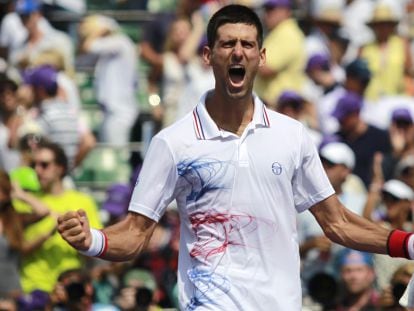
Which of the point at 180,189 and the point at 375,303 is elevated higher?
the point at 180,189

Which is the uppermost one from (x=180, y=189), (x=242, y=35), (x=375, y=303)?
(x=242, y=35)

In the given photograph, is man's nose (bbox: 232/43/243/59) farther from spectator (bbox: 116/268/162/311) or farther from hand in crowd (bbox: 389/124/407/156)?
hand in crowd (bbox: 389/124/407/156)

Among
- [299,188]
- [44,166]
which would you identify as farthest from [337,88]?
[299,188]

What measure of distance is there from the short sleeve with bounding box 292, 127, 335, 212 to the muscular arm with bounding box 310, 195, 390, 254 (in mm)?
62

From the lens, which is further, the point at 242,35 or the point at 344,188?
the point at 344,188

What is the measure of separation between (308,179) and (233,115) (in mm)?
469

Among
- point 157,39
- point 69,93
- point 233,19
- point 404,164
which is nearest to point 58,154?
point 69,93

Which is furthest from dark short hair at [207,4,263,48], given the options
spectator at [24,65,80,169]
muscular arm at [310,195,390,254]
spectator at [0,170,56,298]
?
spectator at [24,65,80,169]

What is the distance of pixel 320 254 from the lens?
1126 centimetres

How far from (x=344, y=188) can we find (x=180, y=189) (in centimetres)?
511

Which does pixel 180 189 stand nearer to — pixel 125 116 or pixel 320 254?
pixel 320 254

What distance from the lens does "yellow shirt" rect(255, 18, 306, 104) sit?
14227 millimetres

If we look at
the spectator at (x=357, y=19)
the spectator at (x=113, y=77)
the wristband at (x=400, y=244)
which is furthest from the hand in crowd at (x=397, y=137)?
the wristband at (x=400, y=244)

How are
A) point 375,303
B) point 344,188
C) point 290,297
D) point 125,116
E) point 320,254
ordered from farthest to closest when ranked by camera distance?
point 125,116
point 344,188
point 320,254
point 375,303
point 290,297
